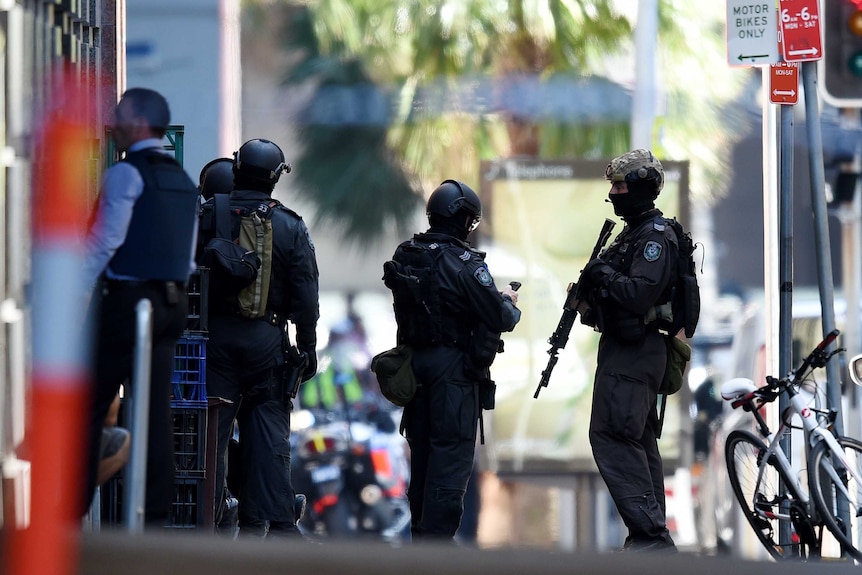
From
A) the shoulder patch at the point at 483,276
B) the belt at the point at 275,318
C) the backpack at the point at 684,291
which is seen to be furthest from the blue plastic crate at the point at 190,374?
the backpack at the point at 684,291

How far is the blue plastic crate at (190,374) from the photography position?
6.04 meters

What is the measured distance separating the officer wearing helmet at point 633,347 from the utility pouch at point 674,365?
0.08m

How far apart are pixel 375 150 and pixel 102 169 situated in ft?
18.6

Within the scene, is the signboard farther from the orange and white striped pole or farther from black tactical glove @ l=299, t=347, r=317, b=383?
the orange and white striped pole

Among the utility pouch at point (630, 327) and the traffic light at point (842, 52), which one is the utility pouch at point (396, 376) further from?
the traffic light at point (842, 52)

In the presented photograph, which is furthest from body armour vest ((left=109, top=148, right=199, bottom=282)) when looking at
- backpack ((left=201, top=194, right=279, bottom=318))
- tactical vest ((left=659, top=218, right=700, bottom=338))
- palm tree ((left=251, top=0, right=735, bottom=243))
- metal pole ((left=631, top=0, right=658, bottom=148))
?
metal pole ((left=631, top=0, right=658, bottom=148))

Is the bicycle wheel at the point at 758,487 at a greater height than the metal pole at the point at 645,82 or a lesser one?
lesser

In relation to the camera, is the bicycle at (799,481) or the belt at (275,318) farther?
the belt at (275,318)

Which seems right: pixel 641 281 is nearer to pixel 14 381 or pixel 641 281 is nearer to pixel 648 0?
pixel 14 381

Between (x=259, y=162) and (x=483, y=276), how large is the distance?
1093 mm

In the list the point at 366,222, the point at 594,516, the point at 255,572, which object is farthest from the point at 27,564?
the point at 366,222

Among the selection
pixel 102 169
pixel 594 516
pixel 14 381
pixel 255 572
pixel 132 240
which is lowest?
pixel 594 516

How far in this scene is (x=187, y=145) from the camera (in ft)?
30.4

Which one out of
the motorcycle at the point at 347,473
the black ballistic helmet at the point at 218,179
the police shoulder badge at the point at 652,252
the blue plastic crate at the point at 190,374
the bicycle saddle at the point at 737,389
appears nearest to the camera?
the blue plastic crate at the point at 190,374
